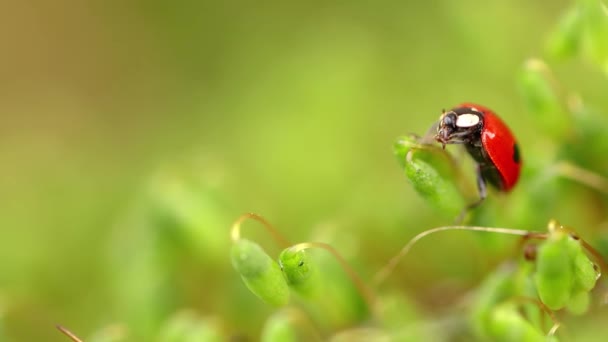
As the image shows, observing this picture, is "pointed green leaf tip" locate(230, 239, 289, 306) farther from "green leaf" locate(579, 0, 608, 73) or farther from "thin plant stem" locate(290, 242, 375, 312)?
"green leaf" locate(579, 0, 608, 73)


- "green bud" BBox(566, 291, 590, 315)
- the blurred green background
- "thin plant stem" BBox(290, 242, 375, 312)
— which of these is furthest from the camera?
the blurred green background

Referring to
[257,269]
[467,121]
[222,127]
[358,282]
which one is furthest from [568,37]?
[222,127]

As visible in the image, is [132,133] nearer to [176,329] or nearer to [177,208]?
[177,208]

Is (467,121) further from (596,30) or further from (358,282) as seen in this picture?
(358,282)

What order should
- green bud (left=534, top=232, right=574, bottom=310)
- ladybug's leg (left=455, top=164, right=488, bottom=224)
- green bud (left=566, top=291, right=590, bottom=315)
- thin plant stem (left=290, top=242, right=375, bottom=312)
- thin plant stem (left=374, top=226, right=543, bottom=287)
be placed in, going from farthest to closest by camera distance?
thin plant stem (left=290, top=242, right=375, bottom=312) < ladybug's leg (left=455, top=164, right=488, bottom=224) < thin plant stem (left=374, top=226, right=543, bottom=287) < green bud (left=566, top=291, right=590, bottom=315) < green bud (left=534, top=232, right=574, bottom=310)

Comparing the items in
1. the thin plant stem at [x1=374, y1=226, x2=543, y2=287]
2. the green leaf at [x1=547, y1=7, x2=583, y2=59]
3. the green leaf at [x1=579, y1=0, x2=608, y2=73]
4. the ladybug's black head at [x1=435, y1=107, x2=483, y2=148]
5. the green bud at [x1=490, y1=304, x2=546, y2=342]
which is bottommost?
the green bud at [x1=490, y1=304, x2=546, y2=342]

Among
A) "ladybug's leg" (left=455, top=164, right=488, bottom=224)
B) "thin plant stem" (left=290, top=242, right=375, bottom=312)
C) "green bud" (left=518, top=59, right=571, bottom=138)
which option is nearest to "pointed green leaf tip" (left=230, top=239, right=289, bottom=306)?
"thin plant stem" (left=290, top=242, right=375, bottom=312)

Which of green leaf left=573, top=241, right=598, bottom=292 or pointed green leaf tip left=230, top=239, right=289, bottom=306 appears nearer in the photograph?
green leaf left=573, top=241, right=598, bottom=292
